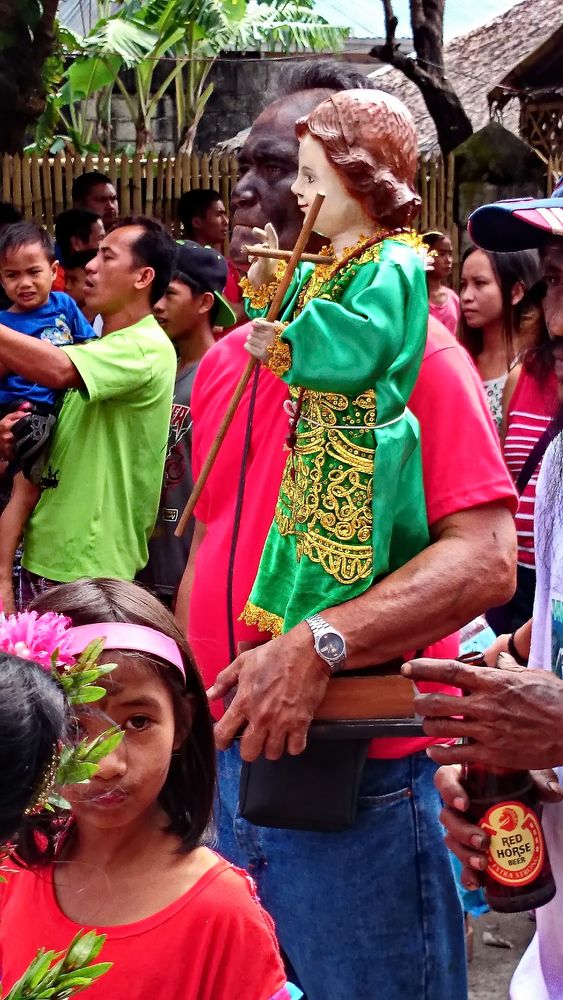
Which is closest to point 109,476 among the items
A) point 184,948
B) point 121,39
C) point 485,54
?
point 184,948

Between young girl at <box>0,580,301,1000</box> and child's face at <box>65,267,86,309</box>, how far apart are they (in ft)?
16.0

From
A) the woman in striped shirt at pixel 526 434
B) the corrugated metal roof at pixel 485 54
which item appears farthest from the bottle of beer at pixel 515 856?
the corrugated metal roof at pixel 485 54

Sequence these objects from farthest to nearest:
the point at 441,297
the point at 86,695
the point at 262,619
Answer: the point at 441,297 → the point at 262,619 → the point at 86,695

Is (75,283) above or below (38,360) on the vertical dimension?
below

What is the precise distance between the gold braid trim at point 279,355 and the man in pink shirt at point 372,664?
266mm

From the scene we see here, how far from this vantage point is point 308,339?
7.16 ft

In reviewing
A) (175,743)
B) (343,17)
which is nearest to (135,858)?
(175,743)

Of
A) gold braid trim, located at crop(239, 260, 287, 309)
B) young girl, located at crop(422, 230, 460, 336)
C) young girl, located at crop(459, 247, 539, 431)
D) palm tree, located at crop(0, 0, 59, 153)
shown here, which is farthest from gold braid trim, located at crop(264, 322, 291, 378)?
palm tree, located at crop(0, 0, 59, 153)

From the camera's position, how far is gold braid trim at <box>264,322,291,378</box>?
7.35 feet

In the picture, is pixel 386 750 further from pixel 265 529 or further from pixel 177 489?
pixel 177 489

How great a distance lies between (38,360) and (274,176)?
1581 mm

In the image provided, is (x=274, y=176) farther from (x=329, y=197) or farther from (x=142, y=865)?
(x=142, y=865)

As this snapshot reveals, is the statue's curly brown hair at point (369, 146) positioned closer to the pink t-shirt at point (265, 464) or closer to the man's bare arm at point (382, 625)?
the pink t-shirt at point (265, 464)

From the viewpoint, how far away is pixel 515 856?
1997 millimetres
